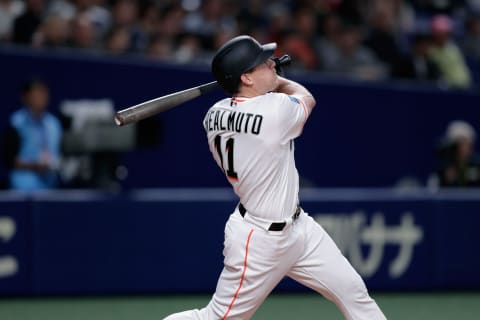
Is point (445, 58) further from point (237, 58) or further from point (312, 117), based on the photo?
point (237, 58)

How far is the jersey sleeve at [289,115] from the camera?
4902mm

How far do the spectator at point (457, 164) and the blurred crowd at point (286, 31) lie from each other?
224 cm

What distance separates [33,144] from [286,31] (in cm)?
365

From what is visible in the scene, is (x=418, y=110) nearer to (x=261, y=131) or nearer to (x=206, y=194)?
(x=206, y=194)

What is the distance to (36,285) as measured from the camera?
7.80m

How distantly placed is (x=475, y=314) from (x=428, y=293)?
950mm

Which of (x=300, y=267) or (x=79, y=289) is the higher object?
(x=300, y=267)

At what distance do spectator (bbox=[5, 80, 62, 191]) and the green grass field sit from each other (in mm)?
1284

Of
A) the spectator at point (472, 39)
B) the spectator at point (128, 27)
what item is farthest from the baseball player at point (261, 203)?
the spectator at point (472, 39)

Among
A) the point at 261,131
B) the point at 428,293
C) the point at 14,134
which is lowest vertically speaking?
the point at 428,293

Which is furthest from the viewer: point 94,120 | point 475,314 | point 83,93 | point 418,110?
point 418,110

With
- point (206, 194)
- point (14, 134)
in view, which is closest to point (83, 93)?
point (14, 134)

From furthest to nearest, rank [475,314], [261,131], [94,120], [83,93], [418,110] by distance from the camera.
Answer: [418,110]
[83,93]
[94,120]
[475,314]
[261,131]

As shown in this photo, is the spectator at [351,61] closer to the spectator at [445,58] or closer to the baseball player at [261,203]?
the spectator at [445,58]
